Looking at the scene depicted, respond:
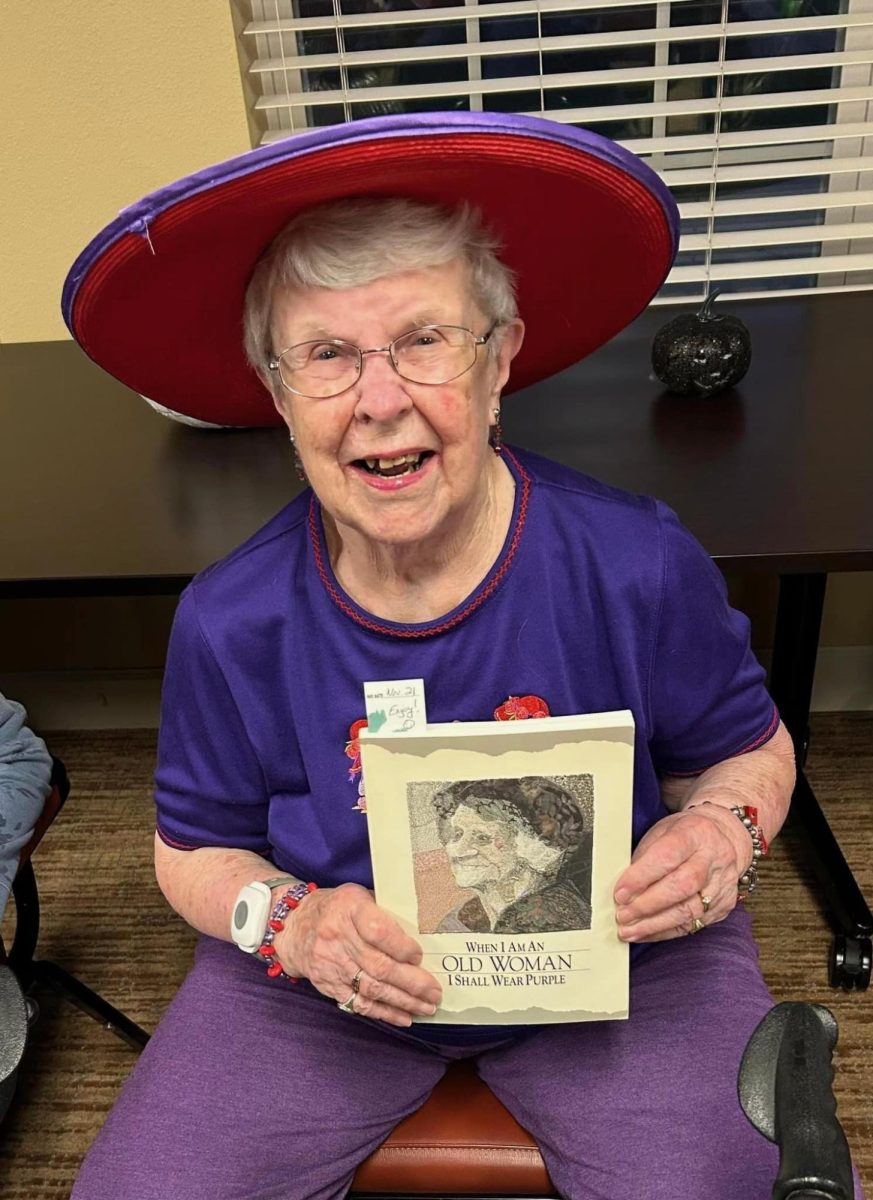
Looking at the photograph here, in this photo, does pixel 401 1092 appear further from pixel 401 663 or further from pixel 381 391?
A: pixel 381 391

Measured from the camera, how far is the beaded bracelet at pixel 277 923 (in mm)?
1120

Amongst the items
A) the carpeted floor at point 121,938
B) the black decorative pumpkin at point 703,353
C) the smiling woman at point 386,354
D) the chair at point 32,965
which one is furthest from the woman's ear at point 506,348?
the carpeted floor at point 121,938

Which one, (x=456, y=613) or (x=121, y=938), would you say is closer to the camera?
(x=456, y=613)

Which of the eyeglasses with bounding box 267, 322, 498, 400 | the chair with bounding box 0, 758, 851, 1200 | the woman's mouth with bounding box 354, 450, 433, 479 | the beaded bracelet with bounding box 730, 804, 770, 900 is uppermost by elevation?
the eyeglasses with bounding box 267, 322, 498, 400

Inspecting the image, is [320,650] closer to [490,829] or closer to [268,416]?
[490,829]

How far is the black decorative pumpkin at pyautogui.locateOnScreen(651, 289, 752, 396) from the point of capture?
71.4 inches

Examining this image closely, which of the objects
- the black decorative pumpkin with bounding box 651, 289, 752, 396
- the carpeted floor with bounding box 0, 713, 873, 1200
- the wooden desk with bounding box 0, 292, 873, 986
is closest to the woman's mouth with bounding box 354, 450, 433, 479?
the wooden desk with bounding box 0, 292, 873, 986

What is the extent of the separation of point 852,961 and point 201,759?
126cm

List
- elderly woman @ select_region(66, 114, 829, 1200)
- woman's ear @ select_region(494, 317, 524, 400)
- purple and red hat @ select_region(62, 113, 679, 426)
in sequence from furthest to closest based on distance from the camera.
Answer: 1. woman's ear @ select_region(494, 317, 524, 400)
2. elderly woman @ select_region(66, 114, 829, 1200)
3. purple and red hat @ select_region(62, 113, 679, 426)

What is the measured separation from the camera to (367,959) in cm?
105

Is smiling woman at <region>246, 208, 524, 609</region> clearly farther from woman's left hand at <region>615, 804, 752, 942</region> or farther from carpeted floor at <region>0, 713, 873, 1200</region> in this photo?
carpeted floor at <region>0, 713, 873, 1200</region>

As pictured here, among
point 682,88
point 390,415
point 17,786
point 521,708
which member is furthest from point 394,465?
point 682,88

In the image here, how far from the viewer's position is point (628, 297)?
3.98 ft

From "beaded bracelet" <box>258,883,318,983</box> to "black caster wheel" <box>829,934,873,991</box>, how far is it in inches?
45.3
